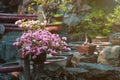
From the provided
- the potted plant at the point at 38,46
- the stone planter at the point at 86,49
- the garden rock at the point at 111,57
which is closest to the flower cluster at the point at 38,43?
the potted plant at the point at 38,46

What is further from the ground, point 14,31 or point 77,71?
point 14,31

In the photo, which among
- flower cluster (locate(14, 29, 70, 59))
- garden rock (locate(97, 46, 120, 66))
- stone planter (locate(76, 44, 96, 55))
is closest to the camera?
flower cluster (locate(14, 29, 70, 59))

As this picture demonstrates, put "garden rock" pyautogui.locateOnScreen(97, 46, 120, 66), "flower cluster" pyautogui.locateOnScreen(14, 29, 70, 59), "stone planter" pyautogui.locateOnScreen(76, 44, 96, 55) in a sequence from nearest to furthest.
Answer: "flower cluster" pyautogui.locateOnScreen(14, 29, 70, 59) < "garden rock" pyautogui.locateOnScreen(97, 46, 120, 66) < "stone planter" pyautogui.locateOnScreen(76, 44, 96, 55)

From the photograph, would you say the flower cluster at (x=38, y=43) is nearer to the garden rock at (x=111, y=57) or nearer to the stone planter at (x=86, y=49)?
the garden rock at (x=111, y=57)

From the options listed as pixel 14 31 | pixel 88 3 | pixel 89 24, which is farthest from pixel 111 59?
pixel 88 3

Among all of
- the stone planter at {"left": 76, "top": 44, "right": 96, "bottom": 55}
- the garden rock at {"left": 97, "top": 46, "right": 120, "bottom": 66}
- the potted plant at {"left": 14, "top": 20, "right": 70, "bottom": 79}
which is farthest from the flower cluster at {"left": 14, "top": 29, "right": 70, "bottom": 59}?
the stone planter at {"left": 76, "top": 44, "right": 96, "bottom": 55}

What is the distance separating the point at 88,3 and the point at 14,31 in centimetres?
830

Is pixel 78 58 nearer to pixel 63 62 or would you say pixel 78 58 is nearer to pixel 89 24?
pixel 63 62

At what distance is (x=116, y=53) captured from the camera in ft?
29.2

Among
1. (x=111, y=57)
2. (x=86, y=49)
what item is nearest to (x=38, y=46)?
(x=111, y=57)

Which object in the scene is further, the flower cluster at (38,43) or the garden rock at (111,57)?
the garden rock at (111,57)

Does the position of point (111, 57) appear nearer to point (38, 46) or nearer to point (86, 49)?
point (86, 49)

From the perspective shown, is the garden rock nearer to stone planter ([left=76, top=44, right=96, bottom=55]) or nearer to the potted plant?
stone planter ([left=76, top=44, right=96, bottom=55])

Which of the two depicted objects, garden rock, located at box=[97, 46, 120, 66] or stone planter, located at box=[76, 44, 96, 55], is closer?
garden rock, located at box=[97, 46, 120, 66]
